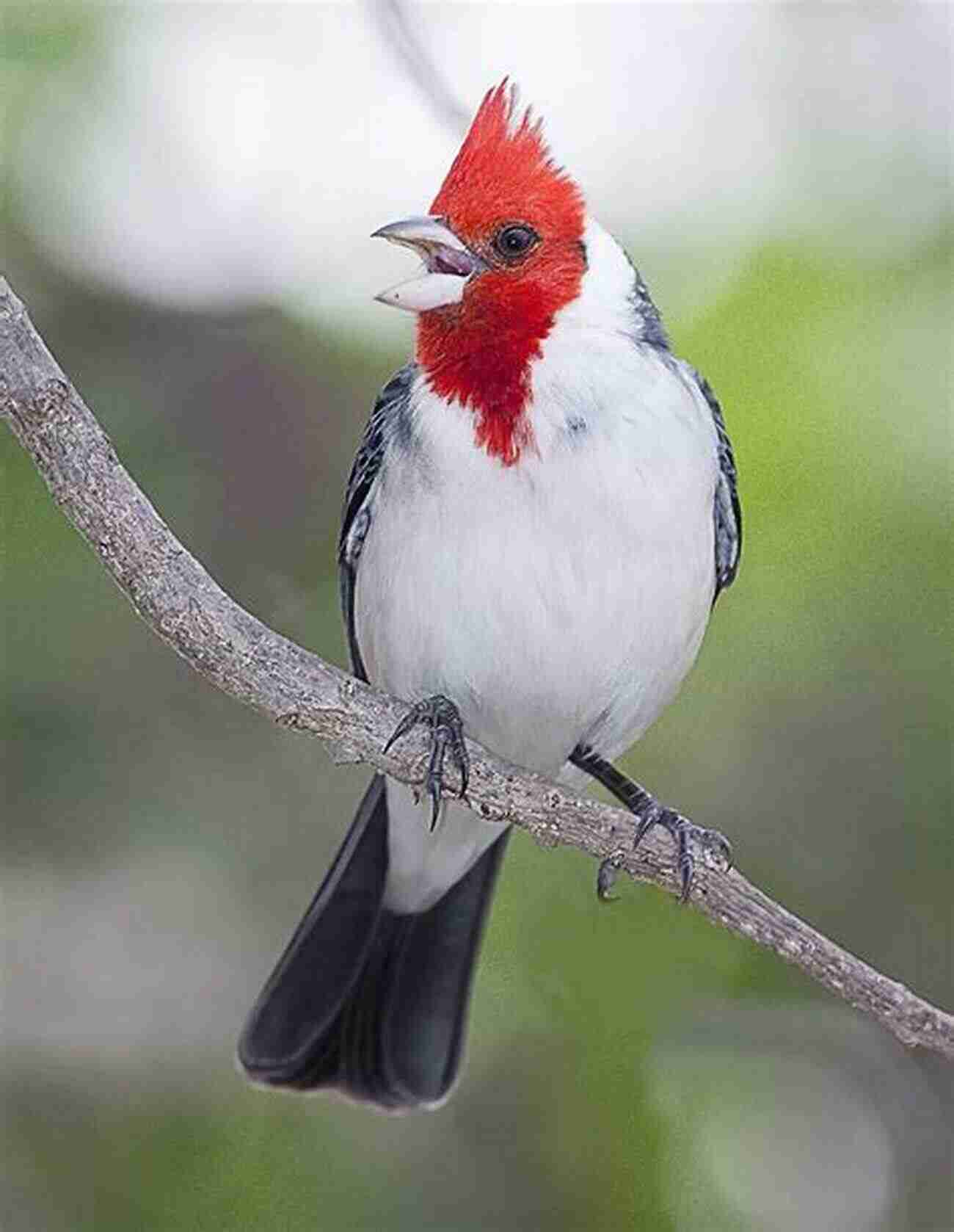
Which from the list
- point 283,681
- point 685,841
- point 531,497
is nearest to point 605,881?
point 685,841

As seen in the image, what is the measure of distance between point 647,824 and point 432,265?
911mm

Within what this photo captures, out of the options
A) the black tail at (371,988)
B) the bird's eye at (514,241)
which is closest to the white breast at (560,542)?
the bird's eye at (514,241)

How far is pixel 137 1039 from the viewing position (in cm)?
408

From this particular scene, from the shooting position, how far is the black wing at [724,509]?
3695 millimetres

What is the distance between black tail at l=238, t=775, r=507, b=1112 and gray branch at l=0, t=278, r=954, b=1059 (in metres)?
0.98

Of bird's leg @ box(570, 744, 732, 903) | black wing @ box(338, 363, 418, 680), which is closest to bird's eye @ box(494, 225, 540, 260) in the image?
black wing @ box(338, 363, 418, 680)

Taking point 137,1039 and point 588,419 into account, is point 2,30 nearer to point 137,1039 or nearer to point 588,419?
point 588,419

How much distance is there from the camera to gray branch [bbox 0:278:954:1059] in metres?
2.87

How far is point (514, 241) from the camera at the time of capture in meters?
3.51

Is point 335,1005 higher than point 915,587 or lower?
lower

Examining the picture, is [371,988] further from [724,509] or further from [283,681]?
[283,681]

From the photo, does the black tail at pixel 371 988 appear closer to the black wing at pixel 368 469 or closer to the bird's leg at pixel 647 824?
the bird's leg at pixel 647 824

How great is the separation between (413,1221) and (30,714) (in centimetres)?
112

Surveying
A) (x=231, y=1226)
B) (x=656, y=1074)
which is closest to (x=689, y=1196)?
(x=656, y=1074)
